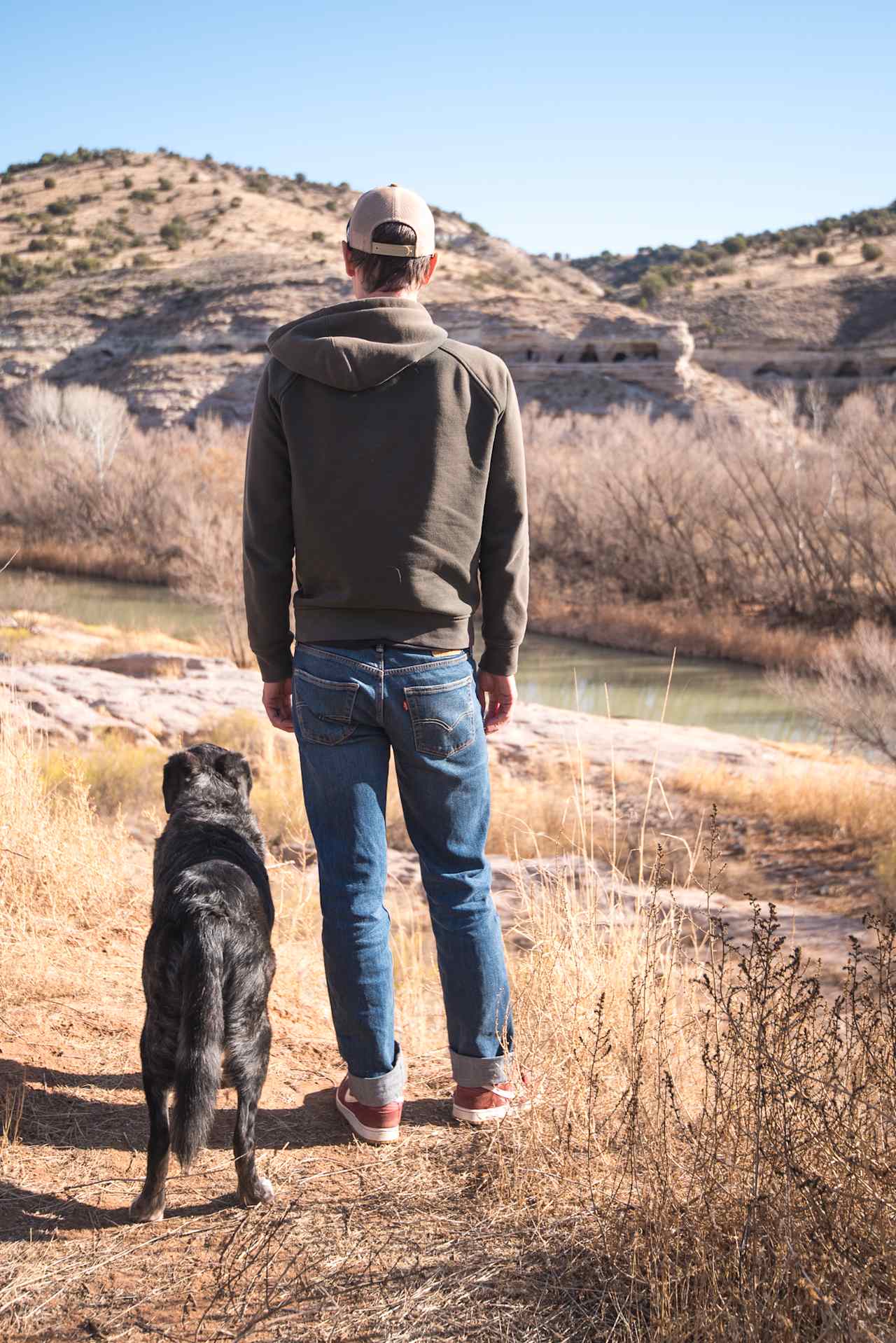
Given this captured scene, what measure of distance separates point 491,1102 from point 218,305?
56138mm

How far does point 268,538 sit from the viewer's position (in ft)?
8.49

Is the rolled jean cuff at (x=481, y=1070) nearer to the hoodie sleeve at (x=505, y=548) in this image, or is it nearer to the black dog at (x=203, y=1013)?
the black dog at (x=203, y=1013)

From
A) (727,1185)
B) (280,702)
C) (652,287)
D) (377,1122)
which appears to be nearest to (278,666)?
(280,702)

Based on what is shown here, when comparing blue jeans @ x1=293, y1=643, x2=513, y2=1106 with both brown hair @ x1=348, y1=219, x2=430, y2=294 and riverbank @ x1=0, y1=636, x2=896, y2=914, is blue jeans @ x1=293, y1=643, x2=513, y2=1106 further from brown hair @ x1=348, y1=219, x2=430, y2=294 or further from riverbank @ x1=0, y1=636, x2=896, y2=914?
riverbank @ x1=0, y1=636, x2=896, y2=914

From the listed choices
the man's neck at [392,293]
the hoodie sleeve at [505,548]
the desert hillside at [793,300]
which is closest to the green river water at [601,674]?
the hoodie sleeve at [505,548]

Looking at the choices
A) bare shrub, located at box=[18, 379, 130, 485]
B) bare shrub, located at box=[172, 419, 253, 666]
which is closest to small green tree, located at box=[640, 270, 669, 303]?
bare shrub, located at box=[172, 419, 253, 666]

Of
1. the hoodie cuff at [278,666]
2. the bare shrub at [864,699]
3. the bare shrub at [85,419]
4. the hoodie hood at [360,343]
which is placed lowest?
the bare shrub at [864,699]

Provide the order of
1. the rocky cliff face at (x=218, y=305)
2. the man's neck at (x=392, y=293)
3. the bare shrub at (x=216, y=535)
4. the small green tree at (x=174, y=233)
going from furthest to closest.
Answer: the small green tree at (x=174, y=233)
the rocky cliff face at (x=218, y=305)
the bare shrub at (x=216, y=535)
the man's neck at (x=392, y=293)

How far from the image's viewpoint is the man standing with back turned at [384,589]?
2.41 meters

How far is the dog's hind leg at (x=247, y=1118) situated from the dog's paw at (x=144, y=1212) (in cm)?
18

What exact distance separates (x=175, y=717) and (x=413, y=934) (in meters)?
5.96

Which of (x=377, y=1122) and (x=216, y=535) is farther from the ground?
(x=377, y=1122)

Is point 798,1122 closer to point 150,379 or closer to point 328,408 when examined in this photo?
point 328,408

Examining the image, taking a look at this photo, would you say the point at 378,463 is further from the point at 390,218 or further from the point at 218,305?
the point at 218,305
